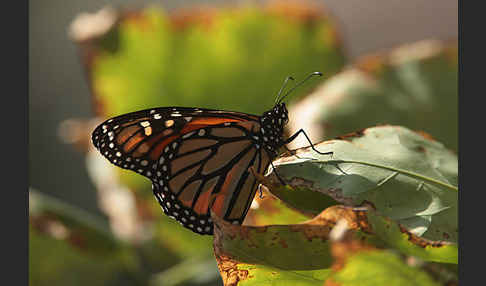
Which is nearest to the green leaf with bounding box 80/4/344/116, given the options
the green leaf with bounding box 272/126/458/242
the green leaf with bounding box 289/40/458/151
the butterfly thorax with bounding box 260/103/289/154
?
the green leaf with bounding box 289/40/458/151

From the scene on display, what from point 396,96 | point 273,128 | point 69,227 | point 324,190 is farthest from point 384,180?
point 69,227

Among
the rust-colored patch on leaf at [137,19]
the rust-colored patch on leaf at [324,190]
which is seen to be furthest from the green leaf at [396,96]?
the rust-colored patch on leaf at [324,190]

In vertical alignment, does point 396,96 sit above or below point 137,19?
below

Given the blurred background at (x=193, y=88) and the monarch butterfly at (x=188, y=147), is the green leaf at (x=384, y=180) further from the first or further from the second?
the blurred background at (x=193, y=88)

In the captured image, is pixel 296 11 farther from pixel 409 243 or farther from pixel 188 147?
pixel 409 243

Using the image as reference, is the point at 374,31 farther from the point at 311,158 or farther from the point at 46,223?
the point at 311,158

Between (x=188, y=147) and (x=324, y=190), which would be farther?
(x=188, y=147)
